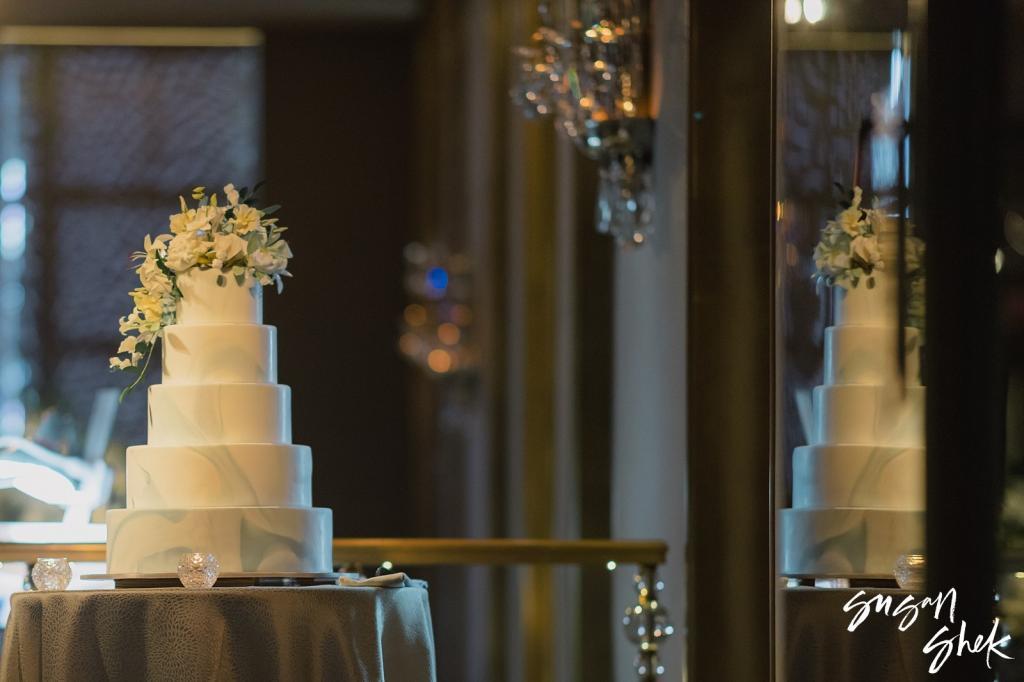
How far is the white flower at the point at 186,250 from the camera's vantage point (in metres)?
4.18

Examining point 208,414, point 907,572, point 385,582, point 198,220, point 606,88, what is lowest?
point 385,582

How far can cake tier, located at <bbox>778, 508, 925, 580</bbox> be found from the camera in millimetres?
3078

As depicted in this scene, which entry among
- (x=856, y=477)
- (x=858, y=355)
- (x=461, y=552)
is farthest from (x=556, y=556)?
(x=858, y=355)

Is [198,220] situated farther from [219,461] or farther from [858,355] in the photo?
[858,355]

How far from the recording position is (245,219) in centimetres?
421

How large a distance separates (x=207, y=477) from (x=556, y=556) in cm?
159

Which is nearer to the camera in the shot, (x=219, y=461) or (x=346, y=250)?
(x=219, y=461)

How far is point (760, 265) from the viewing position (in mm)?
4777

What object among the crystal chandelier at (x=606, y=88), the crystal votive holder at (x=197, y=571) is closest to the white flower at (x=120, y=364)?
the crystal votive holder at (x=197, y=571)

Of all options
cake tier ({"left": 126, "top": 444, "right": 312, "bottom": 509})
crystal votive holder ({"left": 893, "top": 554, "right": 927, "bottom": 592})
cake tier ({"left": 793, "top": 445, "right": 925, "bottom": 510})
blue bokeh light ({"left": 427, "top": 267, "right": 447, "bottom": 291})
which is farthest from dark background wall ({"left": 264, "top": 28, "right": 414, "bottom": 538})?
crystal votive holder ({"left": 893, "top": 554, "right": 927, "bottom": 592})

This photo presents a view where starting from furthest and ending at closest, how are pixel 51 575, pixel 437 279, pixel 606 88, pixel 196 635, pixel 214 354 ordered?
pixel 437 279 → pixel 606 88 → pixel 214 354 → pixel 51 575 → pixel 196 635

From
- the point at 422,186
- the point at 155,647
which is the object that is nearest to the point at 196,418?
the point at 155,647

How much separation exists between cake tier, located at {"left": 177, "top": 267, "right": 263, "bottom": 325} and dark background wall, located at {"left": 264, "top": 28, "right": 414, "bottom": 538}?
356 inches

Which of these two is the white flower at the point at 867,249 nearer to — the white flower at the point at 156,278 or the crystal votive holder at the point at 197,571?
the crystal votive holder at the point at 197,571
